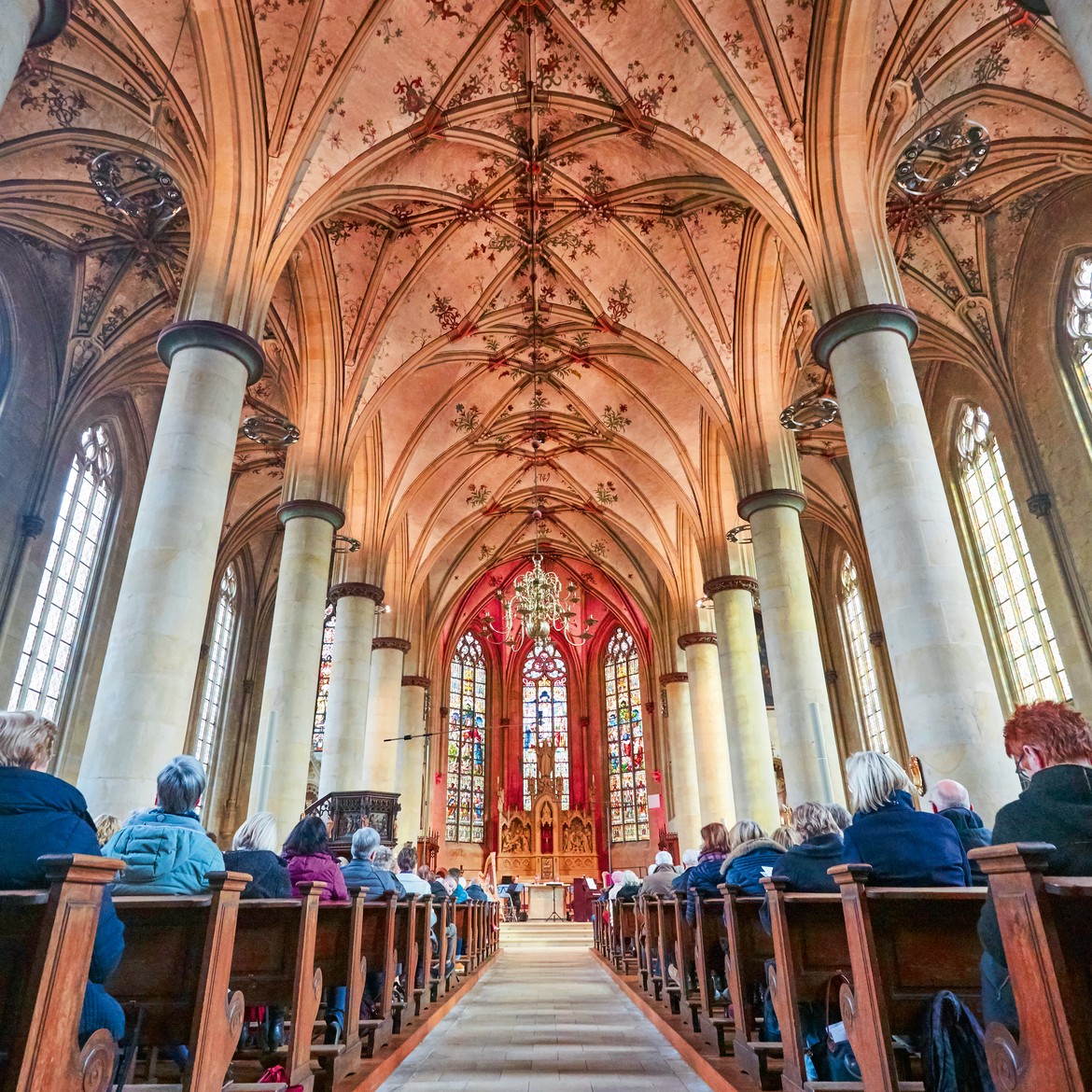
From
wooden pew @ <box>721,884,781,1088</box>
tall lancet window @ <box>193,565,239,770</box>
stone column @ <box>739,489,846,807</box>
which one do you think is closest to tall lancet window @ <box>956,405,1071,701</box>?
stone column @ <box>739,489,846,807</box>

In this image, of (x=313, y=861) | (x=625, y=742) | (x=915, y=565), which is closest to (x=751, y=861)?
(x=313, y=861)

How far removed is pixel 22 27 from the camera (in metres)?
5.59

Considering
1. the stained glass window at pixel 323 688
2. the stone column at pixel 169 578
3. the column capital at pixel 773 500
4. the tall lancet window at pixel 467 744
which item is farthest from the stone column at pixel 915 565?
the tall lancet window at pixel 467 744

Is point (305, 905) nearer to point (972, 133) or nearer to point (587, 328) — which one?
point (972, 133)

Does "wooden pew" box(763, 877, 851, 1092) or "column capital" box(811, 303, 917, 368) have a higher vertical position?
"column capital" box(811, 303, 917, 368)

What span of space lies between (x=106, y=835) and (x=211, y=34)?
8.95m

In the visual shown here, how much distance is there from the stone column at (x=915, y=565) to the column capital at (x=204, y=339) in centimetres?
644

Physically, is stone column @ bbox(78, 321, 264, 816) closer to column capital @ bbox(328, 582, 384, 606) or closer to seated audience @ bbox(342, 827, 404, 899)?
seated audience @ bbox(342, 827, 404, 899)

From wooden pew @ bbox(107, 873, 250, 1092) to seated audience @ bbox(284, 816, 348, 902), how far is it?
166 cm

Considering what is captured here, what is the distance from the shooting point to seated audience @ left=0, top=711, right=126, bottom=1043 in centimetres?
200

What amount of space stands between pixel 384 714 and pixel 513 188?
1142 cm

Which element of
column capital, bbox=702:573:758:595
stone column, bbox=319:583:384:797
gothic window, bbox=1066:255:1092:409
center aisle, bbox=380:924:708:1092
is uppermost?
gothic window, bbox=1066:255:1092:409

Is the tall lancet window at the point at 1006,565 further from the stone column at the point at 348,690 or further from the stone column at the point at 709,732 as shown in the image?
the stone column at the point at 348,690

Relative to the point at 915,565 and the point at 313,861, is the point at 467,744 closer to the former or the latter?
the point at 915,565
